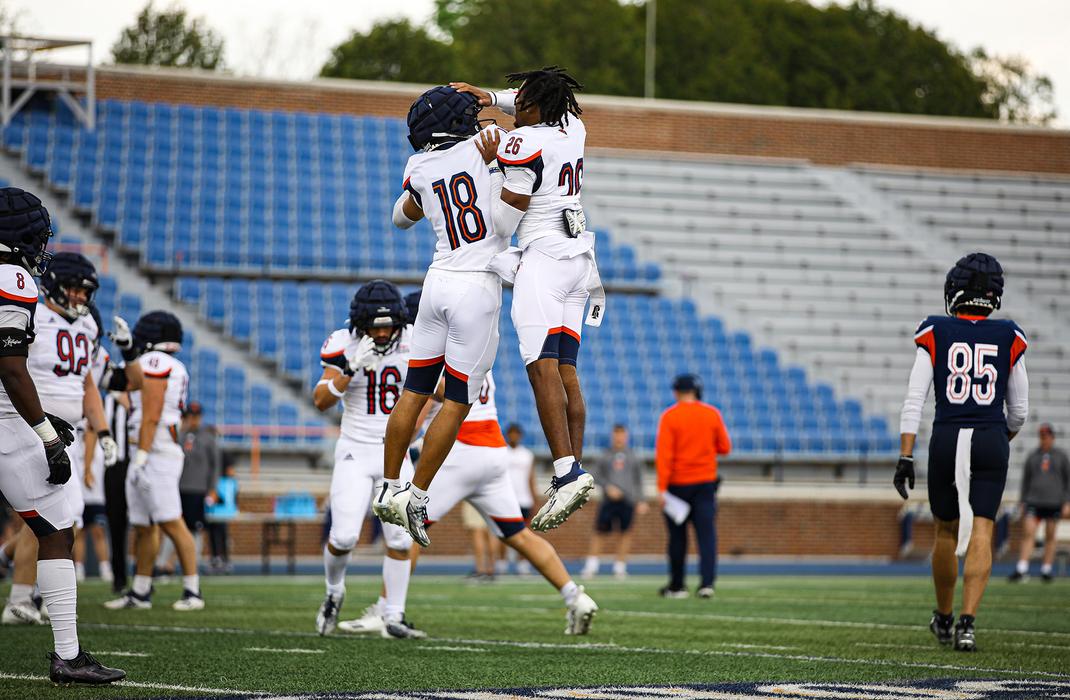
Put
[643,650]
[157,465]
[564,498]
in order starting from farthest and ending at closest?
[157,465] → [643,650] → [564,498]

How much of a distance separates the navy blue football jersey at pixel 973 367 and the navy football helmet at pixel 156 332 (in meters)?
5.83

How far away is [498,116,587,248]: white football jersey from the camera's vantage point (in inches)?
276

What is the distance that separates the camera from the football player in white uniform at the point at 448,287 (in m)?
7.21

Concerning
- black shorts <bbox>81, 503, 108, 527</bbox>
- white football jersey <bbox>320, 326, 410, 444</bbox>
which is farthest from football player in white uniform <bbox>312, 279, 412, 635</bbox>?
black shorts <bbox>81, 503, 108, 527</bbox>

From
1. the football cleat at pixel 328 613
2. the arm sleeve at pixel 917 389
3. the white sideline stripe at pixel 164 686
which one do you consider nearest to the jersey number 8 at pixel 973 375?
the arm sleeve at pixel 917 389

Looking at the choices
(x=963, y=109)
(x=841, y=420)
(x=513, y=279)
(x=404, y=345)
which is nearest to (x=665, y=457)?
(x=404, y=345)

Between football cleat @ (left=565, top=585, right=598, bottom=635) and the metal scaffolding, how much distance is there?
20.0m

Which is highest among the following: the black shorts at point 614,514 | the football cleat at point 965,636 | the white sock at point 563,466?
the white sock at point 563,466

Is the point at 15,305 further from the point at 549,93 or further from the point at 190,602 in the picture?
the point at 190,602

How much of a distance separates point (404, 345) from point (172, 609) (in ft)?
11.2

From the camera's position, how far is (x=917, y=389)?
8516 millimetres

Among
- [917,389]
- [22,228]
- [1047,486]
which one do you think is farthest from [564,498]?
[1047,486]

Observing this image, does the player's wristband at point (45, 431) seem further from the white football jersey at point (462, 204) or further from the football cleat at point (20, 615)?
the football cleat at point (20, 615)

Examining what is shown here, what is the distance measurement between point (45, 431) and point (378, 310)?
8.67 ft
